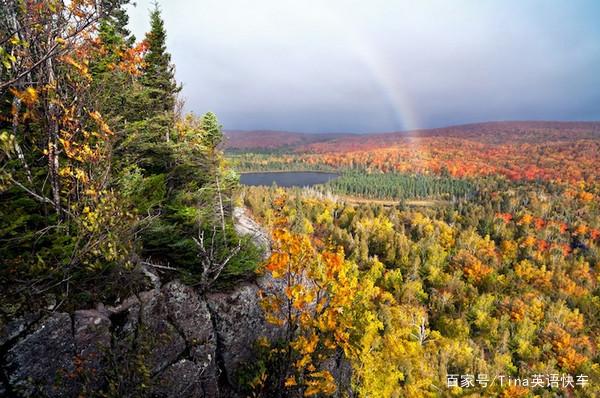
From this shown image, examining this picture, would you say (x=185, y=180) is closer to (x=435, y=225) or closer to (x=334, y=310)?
(x=334, y=310)

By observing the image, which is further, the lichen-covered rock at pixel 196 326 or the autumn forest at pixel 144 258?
the lichen-covered rock at pixel 196 326

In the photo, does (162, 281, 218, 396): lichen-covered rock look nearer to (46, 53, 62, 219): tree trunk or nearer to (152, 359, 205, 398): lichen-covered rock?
(152, 359, 205, 398): lichen-covered rock

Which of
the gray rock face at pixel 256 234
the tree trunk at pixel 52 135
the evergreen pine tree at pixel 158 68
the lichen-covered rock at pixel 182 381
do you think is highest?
the evergreen pine tree at pixel 158 68

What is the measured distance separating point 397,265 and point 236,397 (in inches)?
3264

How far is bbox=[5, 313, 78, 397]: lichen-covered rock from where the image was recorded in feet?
27.1

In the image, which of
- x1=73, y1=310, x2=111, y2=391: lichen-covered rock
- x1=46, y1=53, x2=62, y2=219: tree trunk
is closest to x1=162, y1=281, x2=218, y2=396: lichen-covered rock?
x1=73, y1=310, x2=111, y2=391: lichen-covered rock

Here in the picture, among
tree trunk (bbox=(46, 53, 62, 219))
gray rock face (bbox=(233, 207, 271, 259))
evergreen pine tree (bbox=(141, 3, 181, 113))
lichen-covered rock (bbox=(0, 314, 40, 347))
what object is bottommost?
gray rock face (bbox=(233, 207, 271, 259))

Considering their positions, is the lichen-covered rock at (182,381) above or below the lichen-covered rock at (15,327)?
below

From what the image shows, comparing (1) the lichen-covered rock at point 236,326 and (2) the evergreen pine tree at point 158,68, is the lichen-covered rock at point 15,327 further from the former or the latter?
(2) the evergreen pine tree at point 158,68

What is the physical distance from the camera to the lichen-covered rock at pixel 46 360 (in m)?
8.25

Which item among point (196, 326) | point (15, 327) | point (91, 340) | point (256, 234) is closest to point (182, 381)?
point (196, 326)

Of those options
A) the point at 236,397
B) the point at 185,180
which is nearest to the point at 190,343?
the point at 236,397

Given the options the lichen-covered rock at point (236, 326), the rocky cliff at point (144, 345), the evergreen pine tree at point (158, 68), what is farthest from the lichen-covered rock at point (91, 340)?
the evergreen pine tree at point (158, 68)

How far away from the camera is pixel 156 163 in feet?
60.4
